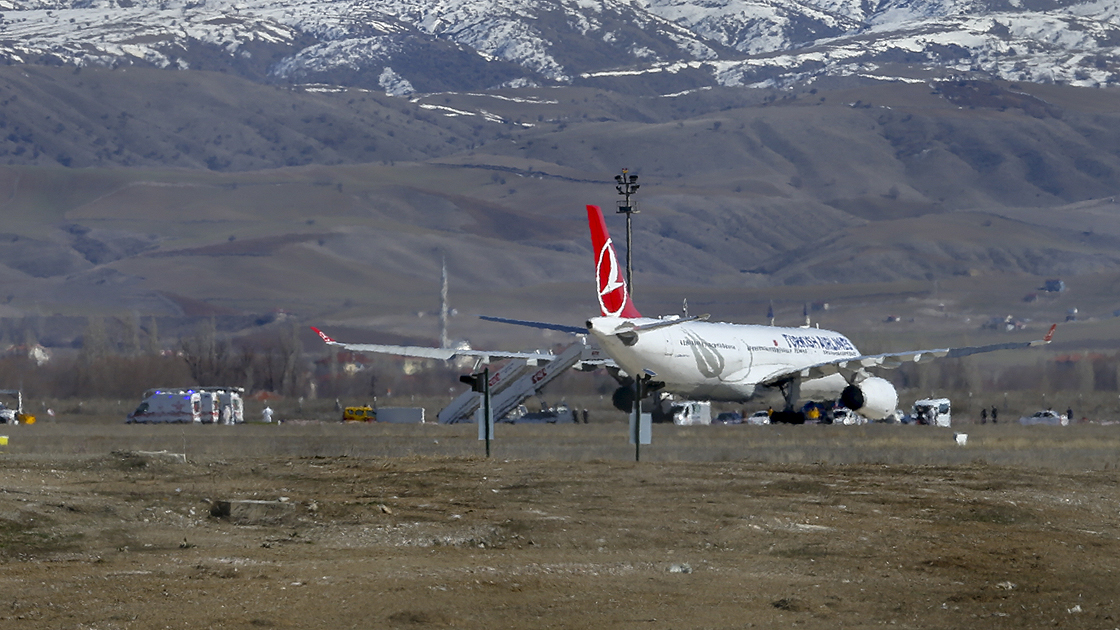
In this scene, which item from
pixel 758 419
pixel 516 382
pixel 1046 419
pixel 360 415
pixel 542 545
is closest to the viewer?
pixel 542 545

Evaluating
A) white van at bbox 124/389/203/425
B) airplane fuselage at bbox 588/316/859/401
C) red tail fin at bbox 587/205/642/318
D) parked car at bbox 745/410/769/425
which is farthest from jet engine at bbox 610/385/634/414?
white van at bbox 124/389/203/425

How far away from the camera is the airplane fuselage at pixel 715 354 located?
204ft

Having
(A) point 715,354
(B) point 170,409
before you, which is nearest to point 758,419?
(A) point 715,354

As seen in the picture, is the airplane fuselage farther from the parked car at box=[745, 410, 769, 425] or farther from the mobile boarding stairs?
the parked car at box=[745, 410, 769, 425]

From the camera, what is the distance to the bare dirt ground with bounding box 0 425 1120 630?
18.2 meters

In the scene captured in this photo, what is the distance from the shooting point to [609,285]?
202 feet

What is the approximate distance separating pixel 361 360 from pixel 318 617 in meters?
153

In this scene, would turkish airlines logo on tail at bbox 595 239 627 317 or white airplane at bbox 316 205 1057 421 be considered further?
white airplane at bbox 316 205 1057 421

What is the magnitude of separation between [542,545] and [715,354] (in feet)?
148

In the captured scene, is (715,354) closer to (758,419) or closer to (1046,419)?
(758,419)

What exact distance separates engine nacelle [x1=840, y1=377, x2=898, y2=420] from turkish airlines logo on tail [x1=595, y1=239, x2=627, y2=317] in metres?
14.4

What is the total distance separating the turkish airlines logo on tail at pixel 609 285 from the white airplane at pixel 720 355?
35 millimetres

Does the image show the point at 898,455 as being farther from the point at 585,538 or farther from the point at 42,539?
the point at 42,539

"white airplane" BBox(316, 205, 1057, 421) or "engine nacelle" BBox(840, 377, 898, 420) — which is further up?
"white airplane" BBox(316, 205, 1057, 421)
